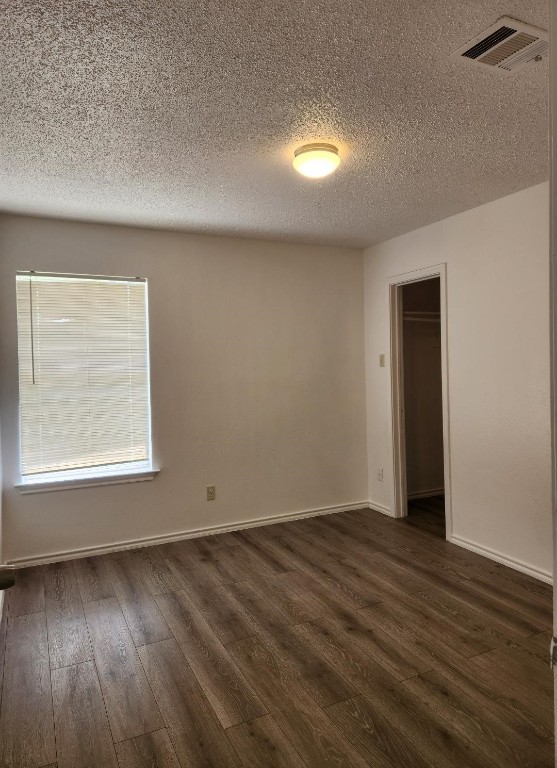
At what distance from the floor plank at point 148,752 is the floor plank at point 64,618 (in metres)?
0.71

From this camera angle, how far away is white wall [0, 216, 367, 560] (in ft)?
12.1

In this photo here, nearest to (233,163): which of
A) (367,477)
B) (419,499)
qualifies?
(367,477)

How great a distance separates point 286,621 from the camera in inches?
110

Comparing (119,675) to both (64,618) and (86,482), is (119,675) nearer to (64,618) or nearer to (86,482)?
(64,618)

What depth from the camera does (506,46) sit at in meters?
1.78

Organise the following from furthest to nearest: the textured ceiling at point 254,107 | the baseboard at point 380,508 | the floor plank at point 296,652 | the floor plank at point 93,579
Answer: the baseboard at point 380,508, the floor plank at point 93,579, the floor plank at point 296,652, the textured ceiling at point 254,107

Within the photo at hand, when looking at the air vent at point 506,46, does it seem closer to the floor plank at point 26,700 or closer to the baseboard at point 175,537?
the floor plank at point 26,700

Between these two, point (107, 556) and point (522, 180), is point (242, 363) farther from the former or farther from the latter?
point (522, 180)

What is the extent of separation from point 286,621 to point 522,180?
119 inches

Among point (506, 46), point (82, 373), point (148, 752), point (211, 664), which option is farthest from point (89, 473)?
point (506, 46)

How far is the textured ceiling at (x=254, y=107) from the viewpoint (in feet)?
5.33

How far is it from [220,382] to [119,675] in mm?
2420

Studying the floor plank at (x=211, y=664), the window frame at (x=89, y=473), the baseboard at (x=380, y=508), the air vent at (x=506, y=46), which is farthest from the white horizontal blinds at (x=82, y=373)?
the air vent at (x=506, y=46)

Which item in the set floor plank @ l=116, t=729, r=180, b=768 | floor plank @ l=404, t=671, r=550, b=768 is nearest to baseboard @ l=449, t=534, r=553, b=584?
floor plank @ l=404, t=671, r=550, b=768
